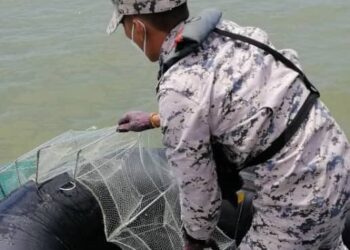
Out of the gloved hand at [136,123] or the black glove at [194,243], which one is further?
the gloved hand at [136,123]

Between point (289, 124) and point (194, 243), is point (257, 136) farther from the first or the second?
point (194, 243)

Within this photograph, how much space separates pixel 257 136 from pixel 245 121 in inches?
2.7

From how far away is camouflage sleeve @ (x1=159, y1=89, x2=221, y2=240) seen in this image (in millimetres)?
2035

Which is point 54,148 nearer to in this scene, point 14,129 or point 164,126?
point 164,126

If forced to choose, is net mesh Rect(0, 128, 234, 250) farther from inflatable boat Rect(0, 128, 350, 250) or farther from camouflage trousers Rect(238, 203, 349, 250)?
camouflage trousers Rect(238, 203, 349, 250)

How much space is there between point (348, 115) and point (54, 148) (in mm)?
3829

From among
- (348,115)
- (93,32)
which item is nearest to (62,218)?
(348,115)

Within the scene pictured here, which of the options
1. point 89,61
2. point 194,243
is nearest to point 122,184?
point 194,243

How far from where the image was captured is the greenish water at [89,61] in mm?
6441

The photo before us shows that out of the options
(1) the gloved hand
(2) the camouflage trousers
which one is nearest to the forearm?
(1) the gloved hand

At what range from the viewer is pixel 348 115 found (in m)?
6.30

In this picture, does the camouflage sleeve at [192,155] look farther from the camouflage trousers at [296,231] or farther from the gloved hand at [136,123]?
the gloved hand at [136,123]

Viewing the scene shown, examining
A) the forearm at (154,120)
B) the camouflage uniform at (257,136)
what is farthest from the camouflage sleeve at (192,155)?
the forearm at (154,120)

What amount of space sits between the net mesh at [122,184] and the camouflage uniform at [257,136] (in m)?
0.94
